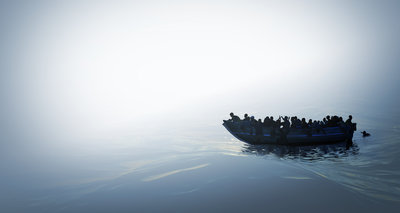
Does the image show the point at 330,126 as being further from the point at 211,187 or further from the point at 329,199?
the point at 211,187

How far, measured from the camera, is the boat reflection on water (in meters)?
17.9

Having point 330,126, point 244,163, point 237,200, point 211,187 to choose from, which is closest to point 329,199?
point 237,200

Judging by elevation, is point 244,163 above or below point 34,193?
above

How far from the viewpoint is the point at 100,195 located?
49.2ft

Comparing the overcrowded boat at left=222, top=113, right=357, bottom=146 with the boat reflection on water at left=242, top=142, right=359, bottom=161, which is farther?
the overcrowded boat at left=222, top=113, right=357, bottom=146

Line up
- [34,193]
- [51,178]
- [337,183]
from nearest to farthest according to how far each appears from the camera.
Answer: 1. [337,183]
2. [34,193]
3. [51,178]

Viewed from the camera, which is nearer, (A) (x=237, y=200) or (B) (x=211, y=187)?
(A) (x=237, y=200)

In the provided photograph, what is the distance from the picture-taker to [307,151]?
64.2 ft

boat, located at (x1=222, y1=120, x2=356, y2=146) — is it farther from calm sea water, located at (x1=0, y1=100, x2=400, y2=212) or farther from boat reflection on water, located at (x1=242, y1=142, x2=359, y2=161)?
calm sea water, located at (x1=0, y1=100, x2=400, y2=212)

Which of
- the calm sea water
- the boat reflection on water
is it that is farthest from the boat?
the calm sea water

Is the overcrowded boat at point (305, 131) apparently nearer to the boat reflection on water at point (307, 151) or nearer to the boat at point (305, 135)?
the boat at point (305, 135)

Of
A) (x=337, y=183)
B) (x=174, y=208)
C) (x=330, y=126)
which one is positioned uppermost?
(x=330, y=126)

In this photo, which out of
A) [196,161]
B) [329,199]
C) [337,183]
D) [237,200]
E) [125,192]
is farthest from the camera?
[196,161]

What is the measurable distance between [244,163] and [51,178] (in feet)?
68.1
